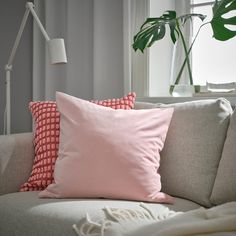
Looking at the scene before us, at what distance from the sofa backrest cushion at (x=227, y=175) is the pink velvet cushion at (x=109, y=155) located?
0.62ft

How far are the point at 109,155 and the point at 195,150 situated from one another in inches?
14.3

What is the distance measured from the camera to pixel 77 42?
112 inches

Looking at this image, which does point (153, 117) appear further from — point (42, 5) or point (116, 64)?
point (42, 5)

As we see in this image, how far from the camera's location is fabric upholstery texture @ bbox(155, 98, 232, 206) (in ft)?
5.89

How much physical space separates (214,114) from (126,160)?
418mm

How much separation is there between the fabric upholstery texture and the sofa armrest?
609mm

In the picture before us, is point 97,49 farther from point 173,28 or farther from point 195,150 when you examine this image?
point 195,150

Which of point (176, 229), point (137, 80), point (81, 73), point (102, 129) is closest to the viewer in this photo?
point (176, 229)

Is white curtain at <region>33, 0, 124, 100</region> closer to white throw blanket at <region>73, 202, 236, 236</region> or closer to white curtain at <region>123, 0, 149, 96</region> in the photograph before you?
white curtain at <region>123, 0, 149, 96</region>

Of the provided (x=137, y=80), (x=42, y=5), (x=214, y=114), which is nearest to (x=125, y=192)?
(x=214, y=114)

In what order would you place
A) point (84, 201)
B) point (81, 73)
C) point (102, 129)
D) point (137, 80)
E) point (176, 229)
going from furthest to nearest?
point (81, 73)
point (137, 80)
point (102, 129)
point (84, 201)
point (176, 229)

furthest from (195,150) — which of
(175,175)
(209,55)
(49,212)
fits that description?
(209,55)

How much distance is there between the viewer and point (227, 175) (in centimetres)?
169

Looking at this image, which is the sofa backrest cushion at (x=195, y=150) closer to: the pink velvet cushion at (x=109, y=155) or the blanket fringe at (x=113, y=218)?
the pink velvet cushion at (x=109, y=155)
